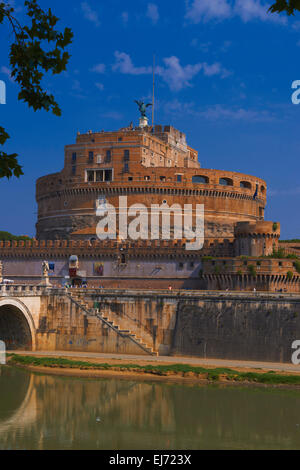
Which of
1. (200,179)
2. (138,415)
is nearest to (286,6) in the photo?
(138,415)

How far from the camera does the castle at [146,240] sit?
5153 cm

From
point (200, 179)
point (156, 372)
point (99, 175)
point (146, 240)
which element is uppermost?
point (99, 175)

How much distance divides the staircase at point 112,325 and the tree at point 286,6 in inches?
1534

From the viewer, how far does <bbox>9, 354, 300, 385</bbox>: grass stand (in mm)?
36719

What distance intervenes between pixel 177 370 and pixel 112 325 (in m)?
8.65

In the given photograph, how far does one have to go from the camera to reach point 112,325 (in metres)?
46.2

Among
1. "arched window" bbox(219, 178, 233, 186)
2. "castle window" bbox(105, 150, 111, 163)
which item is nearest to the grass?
"castle window" bbox(105, 150, 111, 163)

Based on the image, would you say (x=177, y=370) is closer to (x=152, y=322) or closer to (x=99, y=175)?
(x=152, y=322)

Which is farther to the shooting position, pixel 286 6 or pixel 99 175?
pixel 99 175

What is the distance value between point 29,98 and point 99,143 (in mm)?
61586

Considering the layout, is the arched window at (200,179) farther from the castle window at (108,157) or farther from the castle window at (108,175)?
the castle window at (108,157)

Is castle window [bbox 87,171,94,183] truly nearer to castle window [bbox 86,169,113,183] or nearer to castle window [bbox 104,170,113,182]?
castle window [bbox 86,169,113,183]
